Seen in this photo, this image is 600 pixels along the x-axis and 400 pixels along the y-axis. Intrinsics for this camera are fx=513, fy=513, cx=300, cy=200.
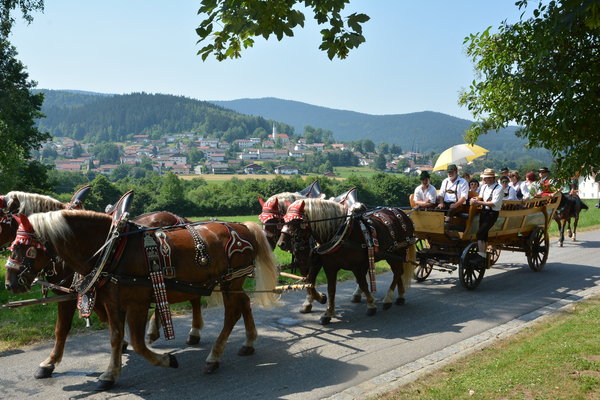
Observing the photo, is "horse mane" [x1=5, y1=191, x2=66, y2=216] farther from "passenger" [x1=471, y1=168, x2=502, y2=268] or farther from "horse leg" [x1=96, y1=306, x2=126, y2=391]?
"passenger" [x1=471, y1=168, x2=502, y2=268]

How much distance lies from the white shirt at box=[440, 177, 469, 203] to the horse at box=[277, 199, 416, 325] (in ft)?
6.90

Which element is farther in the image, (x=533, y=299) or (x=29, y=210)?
(x=533, y=299)

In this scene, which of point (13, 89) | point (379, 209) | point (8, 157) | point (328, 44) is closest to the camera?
point (328, 44)

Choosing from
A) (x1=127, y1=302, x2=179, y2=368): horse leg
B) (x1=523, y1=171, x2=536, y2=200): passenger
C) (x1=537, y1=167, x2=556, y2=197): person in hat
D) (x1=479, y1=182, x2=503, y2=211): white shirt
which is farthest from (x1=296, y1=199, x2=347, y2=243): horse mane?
(x1=523, y1=171, x2=536, y2=200): passenger

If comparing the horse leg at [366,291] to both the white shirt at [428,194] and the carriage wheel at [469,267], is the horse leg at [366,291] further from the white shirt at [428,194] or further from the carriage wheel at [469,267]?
the white shirt at [428,194]

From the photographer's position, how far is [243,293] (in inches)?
239

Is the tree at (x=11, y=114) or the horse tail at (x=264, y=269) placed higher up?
the tree at (x=11, y=114)

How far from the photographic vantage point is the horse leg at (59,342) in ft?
17.6

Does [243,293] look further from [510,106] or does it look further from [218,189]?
[218,189]

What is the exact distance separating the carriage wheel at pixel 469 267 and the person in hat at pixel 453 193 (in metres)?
0.79

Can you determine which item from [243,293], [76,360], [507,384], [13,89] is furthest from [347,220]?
[13,89]

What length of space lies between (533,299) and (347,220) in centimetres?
383

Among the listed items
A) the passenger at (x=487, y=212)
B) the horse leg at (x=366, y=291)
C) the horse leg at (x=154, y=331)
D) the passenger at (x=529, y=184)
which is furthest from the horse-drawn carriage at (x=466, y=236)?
the horse leg at (x=154, y=331)

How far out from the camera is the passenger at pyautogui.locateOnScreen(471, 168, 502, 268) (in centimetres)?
942
